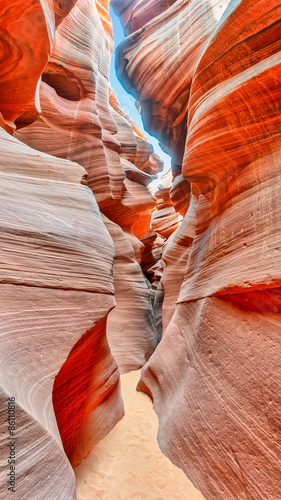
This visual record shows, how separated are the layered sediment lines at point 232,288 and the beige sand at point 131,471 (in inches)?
6.0

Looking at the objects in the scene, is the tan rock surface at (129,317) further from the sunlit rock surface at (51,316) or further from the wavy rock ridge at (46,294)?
the sunlit rock surface at (51,316)

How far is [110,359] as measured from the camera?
3.85m

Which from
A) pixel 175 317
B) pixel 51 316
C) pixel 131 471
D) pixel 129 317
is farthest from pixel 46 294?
pixel 129 317

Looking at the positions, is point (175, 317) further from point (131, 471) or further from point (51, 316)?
point (51, 316)

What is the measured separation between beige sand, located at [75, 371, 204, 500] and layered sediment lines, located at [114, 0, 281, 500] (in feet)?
0.50

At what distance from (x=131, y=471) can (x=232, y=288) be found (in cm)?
218

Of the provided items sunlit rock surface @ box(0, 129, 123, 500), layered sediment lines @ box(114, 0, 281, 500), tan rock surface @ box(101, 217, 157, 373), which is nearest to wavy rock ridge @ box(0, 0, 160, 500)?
sunlit rock surface @ box(0, 129, 123, 500)

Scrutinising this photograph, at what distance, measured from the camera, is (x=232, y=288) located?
2.59 m

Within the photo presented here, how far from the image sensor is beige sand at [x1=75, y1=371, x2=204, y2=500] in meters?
2.30

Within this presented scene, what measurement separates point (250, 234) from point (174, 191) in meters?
7.56

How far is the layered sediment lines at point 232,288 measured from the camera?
2.12 metres

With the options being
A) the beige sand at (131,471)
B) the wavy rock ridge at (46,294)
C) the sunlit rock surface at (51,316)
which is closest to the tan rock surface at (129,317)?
the wavy rock ridge at (46,294)

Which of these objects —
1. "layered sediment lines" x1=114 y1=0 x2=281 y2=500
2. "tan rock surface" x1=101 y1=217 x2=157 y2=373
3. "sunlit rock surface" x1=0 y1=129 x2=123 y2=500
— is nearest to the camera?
"sunlit rock surface" x1=0 y1=129 x2=123 y2=500

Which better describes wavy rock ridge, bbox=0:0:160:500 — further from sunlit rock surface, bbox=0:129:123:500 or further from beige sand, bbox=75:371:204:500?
beige sand, bbox=75:371:204:500
